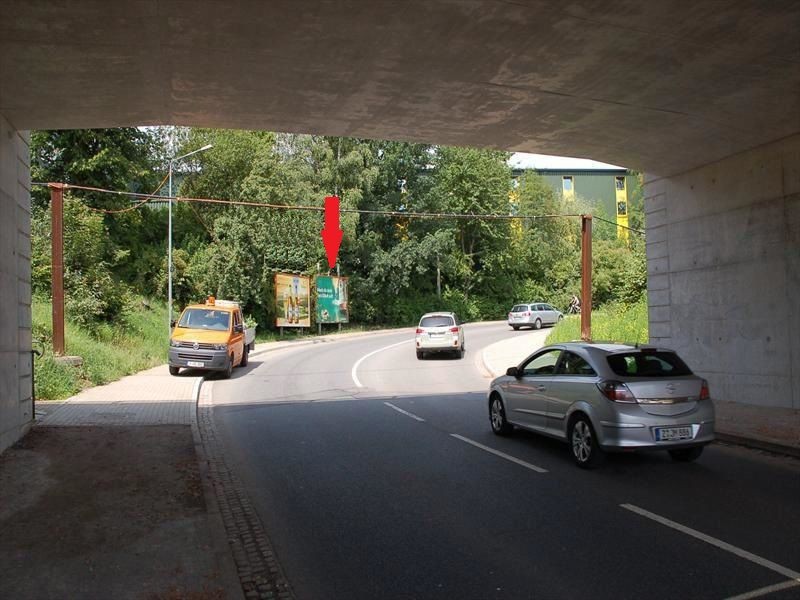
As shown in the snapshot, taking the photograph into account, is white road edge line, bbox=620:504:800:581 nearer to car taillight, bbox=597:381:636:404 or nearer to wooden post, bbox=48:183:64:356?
car taillight, bbox=597:381:636:404

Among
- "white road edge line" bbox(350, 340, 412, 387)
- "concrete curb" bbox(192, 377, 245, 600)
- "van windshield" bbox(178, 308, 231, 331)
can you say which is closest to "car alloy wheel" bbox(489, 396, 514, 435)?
"concrete curb" bbox(192, 377, 245, 600)

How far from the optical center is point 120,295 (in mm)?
24500

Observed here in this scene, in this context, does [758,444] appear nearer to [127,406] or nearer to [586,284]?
[127,406]

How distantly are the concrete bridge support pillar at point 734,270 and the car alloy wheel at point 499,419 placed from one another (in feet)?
16.8

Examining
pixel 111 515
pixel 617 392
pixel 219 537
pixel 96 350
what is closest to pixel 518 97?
pixel 617 392

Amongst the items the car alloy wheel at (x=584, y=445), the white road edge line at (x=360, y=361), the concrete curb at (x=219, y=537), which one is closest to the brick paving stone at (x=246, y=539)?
the concrete curb at (x=219, y=537)

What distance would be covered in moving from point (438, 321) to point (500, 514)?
1937cm

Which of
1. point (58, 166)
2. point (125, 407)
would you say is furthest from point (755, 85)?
point (58, 166)

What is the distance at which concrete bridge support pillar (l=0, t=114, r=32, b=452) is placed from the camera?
8945mm

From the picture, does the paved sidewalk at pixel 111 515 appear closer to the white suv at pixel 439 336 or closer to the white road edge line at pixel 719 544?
the white road edge line at pixel 719 544

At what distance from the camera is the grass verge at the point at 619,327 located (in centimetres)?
2136

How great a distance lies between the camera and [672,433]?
7539 mm

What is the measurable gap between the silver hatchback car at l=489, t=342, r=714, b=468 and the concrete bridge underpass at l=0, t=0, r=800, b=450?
3.63 m

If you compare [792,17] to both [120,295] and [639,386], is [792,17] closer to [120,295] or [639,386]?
[639,386]
